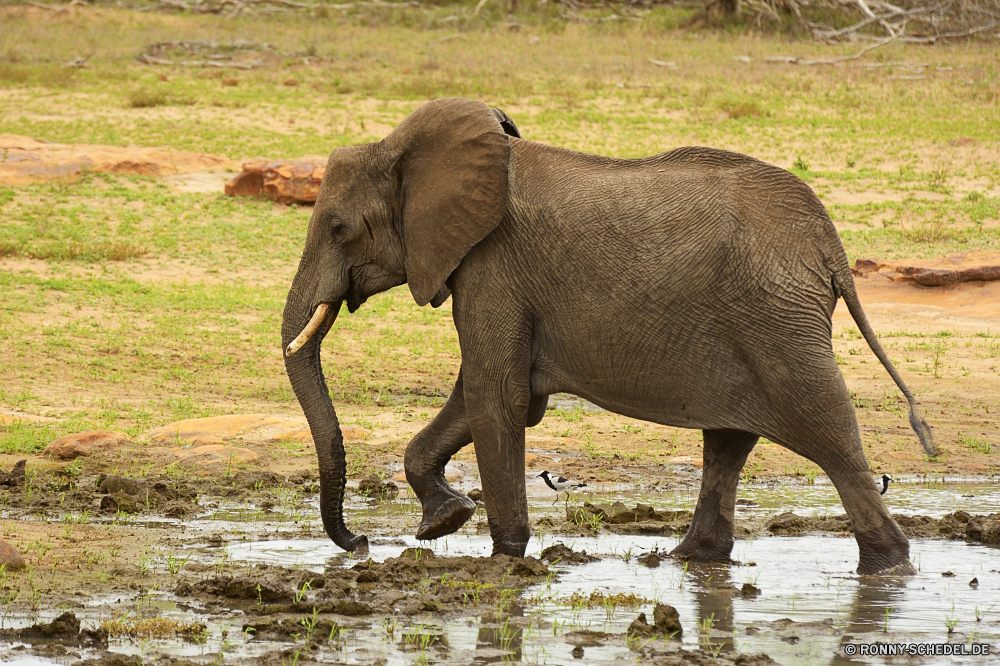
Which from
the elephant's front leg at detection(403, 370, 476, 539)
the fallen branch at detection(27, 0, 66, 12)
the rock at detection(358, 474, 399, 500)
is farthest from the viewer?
the fallen branch at detection(27, 0, 66, 12)

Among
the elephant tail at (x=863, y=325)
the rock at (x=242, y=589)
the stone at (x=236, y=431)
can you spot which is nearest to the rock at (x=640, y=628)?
the rock at (x=242, y=589)

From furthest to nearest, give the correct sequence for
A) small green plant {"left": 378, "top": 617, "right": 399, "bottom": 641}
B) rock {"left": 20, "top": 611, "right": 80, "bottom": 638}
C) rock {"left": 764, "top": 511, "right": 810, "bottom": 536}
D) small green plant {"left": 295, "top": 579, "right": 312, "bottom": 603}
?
rock {"left": 764, "top": 511, "right": 810, "bottom": 536} → small green plant {"left": 295, "top": 579, "right": 312, "bottom": 603} → small green plant {"left": 378, "top": 617, "right": 399, "bottom": 641} → rock {"left": 20, "top": 611, "right": 80, "bottom": 638}

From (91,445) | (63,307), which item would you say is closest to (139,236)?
(63,307)

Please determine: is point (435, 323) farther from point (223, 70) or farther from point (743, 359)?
point (223, 70)

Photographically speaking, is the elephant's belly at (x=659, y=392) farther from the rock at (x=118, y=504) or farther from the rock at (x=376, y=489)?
the rock at (x=118, y=504)

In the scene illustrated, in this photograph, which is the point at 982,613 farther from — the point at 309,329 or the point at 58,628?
the point at 58,628

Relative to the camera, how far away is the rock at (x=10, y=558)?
543cm

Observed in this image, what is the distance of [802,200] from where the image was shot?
5465 mm

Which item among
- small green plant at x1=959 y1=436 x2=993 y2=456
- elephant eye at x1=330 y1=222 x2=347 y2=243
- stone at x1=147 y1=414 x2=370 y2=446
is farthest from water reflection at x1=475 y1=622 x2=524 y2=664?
small green plant at x1=959 y1=436 x2=993 y2=456

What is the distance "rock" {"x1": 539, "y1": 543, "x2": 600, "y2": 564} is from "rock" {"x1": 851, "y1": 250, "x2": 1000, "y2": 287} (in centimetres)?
876

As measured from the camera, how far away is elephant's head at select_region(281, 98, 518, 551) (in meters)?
5.72

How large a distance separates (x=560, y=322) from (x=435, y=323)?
7521 millimetres

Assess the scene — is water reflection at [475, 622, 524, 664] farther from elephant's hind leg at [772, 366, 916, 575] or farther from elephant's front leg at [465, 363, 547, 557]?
elephant's hind leg at [772, 366, 916, 575]

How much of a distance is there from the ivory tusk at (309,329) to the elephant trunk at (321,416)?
1.4 inches
